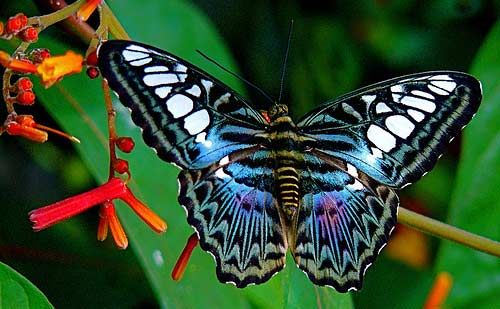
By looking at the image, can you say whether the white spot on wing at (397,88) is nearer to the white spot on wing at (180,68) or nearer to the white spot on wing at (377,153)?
the white spot on wing at (377,153)

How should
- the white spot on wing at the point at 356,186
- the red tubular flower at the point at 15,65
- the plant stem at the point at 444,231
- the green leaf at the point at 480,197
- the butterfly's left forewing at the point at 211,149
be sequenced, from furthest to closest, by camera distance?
the green leaf at the point at 480,197, the white spot on wing at the point at 356,186, the plant stem at the point at 444,231, the butterfly's left forewing at the point at 211,149, the red tubular flower at the point at 15,65

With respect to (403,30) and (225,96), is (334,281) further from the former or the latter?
(403,30)

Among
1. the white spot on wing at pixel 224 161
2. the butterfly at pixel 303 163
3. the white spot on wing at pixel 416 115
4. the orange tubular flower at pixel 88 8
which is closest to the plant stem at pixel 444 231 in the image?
the butterfly at pixel 303 163

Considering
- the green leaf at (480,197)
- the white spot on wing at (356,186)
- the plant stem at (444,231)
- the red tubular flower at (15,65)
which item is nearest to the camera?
the red tubular flower at (15,65)

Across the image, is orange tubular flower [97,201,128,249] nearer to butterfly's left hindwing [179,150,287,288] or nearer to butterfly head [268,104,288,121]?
butterfly's left hindwing [179,150,287,288]

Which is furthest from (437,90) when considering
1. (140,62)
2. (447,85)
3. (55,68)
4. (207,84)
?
(55,68)

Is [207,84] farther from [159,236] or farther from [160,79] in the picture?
[159,236]

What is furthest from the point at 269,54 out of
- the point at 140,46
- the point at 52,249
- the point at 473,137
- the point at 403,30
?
the point at 140,46
